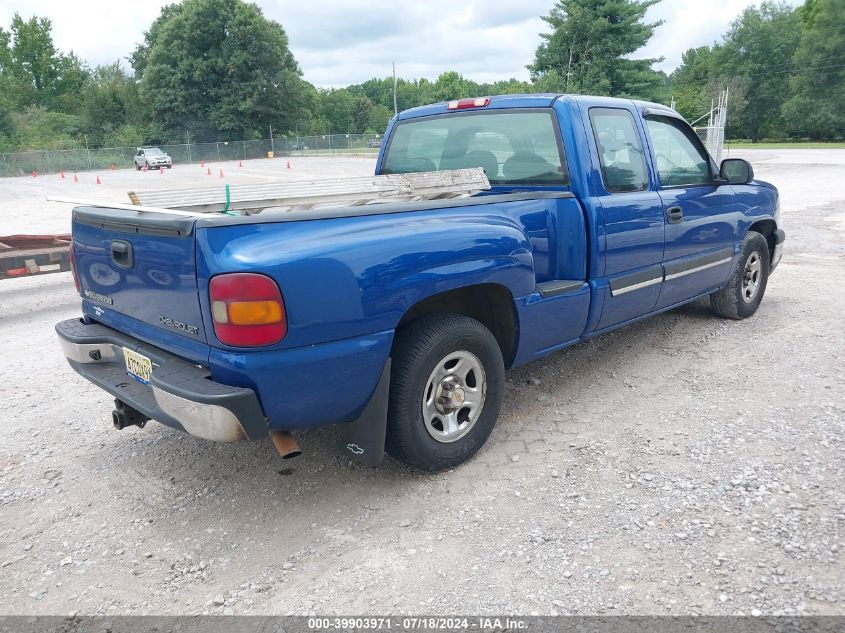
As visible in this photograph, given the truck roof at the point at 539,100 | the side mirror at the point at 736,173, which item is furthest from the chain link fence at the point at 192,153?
the truck roof at the point at 539,100

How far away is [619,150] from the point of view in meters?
4.37

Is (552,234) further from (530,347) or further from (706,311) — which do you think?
(706,311)

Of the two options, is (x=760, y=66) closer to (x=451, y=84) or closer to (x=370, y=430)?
(x=451, y=84)

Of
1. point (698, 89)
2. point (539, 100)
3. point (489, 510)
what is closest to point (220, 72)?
point (698, 89)

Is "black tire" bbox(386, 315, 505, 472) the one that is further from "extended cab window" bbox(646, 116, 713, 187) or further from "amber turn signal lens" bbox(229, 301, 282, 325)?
"extended cab window" bbox(646, 116, 713, 187)

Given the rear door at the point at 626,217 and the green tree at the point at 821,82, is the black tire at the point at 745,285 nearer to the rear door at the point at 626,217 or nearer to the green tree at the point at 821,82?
the rear door at the point at 626,217

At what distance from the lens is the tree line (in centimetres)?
5900

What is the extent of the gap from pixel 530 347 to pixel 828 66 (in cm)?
7499

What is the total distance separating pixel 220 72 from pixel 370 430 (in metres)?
64.2

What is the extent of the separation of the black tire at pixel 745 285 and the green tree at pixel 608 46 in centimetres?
3065

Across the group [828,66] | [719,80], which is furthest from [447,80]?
[828,66]

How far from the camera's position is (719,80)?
217 ft

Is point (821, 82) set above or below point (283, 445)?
above

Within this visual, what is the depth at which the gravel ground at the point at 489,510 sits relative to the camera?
2557 mm
